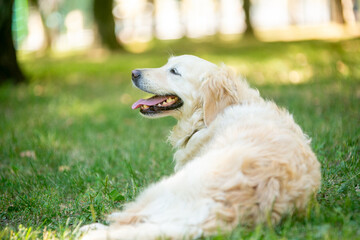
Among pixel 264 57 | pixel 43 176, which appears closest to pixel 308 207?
pixel 43 176

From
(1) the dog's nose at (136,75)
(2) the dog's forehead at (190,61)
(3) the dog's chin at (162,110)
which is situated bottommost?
(3) the dog's chin at (162,110)

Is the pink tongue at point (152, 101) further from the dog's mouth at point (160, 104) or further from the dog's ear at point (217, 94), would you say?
the dog's ear at point (217, 94)

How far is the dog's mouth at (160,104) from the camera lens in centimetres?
374

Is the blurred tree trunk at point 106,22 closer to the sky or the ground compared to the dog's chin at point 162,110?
closer to the sky

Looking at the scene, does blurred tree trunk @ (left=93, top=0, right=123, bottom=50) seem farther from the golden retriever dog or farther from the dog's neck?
the golden retriever dog

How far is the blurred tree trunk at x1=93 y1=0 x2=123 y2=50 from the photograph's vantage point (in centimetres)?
1688

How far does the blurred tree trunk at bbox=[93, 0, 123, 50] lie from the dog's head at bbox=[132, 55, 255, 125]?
13.7 meters

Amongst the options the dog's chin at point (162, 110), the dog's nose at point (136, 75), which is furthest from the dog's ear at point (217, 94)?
the dog's nose at point (136, 75)

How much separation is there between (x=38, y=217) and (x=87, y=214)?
384mm

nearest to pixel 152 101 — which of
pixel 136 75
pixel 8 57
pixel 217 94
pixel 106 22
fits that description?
pixel 136 75

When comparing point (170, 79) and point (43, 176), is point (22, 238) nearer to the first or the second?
point (43, 176)

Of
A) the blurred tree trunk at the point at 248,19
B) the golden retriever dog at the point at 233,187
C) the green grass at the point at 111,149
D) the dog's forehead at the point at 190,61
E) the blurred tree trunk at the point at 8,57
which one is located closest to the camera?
the golden retriever dog at the point at 233,187

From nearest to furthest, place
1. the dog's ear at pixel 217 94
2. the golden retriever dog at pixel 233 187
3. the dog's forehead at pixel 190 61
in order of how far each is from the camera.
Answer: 1. the golden retriever dog at pixel 233 187
2. the dog's ear at pixel 217 94
3. the dog's forehead at pixel 190 61

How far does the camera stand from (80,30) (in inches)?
1895
